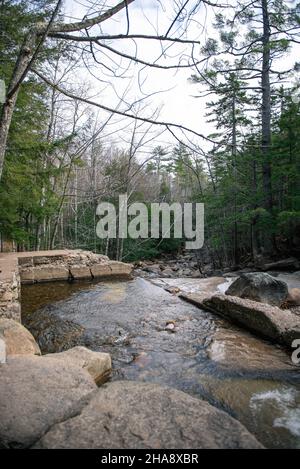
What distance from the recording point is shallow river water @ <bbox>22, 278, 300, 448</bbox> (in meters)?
1.97

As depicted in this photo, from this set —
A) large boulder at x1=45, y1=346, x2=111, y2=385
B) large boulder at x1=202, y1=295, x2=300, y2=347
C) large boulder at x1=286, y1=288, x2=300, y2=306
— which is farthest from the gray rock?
large boulder at x1=45, y1=346, x2=111, y2=385

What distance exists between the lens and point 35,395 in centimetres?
155

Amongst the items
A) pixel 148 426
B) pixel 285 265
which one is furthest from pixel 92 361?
pixel 285 265

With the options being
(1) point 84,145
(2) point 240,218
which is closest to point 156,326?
(2) point 240,218

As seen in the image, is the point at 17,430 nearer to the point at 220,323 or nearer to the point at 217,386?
the point at 217,386

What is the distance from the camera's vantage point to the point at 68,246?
11125mm

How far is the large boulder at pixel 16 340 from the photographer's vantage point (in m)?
2.36

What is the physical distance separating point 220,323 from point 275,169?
7188 mm

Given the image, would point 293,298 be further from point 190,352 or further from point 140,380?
point 140,380

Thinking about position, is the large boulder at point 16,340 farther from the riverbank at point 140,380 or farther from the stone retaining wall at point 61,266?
the stone retaining wall at point 61,266

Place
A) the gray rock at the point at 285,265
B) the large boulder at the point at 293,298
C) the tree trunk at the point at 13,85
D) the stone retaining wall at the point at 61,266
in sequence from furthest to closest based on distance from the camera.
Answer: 1. the gray rock at the point at 285,265
2. the stone retaining wall at the point at 61,266
3. the large boulder at the point at 293,298
4. the tree trunk at the point at 13,85

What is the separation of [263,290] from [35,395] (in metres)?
3.91

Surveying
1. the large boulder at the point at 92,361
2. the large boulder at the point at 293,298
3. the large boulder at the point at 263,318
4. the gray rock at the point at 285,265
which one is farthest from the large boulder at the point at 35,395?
the gray rock at the point at 285,265

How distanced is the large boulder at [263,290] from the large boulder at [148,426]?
328 centimetres
